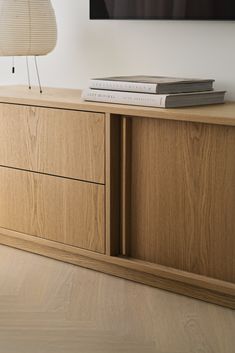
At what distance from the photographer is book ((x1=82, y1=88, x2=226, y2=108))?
92.6 inches

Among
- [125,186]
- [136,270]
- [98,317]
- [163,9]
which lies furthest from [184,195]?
[163,9]

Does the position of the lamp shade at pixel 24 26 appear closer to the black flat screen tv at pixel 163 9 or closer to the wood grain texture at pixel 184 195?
the black flat screen tv at pixel 163 9

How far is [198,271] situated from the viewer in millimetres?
2352

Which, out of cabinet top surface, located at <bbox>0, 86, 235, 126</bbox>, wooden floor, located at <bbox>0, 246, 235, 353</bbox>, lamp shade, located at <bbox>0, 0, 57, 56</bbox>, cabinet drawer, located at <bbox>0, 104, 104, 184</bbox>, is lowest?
wooden floor, located at <bbox>0, 246, 235, 353</bbox>

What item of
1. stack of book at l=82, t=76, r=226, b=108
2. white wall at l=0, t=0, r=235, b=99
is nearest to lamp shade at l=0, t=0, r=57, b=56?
white wall at l=0, t=0, r=235, b=99

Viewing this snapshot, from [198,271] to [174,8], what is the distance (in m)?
1.00

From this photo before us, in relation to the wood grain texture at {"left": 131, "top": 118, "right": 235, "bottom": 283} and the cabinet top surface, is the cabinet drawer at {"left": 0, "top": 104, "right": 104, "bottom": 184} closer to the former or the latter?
the cabinet top surface

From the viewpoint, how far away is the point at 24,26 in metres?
2.87

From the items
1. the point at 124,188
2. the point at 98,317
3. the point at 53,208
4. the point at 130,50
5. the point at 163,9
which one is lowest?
the point at 98,317

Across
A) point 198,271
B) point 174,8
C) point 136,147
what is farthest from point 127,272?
point 174,8

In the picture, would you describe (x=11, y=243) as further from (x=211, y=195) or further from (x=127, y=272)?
(x=211, y=195)

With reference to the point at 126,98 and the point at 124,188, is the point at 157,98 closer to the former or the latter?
the point at 126,98

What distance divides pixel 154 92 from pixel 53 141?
46 centimetres

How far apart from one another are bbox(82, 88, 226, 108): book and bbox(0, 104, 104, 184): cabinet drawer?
8 cm
